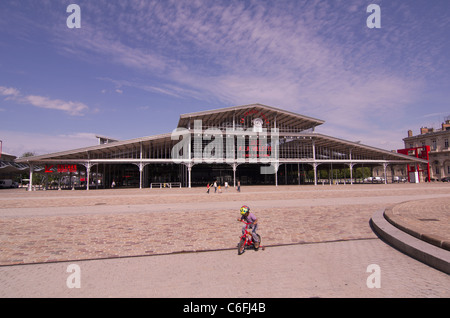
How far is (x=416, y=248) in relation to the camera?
5.38 m

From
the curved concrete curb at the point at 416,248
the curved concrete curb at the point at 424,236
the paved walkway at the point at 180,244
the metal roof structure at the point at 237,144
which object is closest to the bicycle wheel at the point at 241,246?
the paved walkway at the point at 180,244

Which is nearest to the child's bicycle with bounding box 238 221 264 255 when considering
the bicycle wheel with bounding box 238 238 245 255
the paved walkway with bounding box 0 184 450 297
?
the bicycle wheel with bounding box 238 238 245 255

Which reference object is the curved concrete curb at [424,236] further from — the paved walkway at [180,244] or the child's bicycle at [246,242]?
the child's bicycle at [246,242]

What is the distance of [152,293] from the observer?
3910 mm

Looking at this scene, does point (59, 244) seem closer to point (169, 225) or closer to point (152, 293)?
point (169, 225)

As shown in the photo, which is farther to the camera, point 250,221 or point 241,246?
point 250,221

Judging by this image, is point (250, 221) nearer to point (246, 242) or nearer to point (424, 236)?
point (246, 242)

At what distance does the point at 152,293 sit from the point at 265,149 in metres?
37.4

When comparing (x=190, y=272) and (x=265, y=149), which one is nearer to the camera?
(x=190, y=272)

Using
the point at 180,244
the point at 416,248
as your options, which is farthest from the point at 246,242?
the point at 416,248

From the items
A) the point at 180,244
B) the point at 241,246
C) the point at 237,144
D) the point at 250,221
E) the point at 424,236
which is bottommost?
the point at 180,244

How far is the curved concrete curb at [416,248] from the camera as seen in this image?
4.69 meters
